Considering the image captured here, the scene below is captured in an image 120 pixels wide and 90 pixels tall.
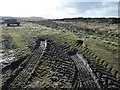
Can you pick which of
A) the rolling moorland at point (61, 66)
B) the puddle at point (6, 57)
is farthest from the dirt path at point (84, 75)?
the puddle at point (6, 57)

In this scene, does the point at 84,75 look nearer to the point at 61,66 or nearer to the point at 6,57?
the point at 61,66

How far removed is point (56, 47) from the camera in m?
28.7

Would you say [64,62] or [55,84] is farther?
[64,62]

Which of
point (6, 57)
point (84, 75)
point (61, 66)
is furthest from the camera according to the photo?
point (6, 57)

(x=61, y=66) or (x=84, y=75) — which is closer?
(x=84, y=75)

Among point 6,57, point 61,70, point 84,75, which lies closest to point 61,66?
point 61,70

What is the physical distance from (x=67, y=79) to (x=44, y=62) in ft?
15.7

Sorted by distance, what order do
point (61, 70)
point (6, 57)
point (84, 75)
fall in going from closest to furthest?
1. point (84, 75)
2. point (61, 70)
3. point (6, 57)

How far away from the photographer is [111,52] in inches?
953

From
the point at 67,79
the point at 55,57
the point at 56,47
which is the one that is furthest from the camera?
the point at 56,47

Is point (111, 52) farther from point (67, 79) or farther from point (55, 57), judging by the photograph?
point (67, 79)

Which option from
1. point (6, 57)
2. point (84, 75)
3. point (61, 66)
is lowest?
point (84, 75)

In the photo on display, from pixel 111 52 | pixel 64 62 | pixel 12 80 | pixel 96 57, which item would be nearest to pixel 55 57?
pixel 64 62

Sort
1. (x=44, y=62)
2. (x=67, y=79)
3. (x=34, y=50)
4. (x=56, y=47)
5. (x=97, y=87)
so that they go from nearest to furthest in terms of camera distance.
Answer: (x=97, y=87) < (x=67, y=79) < (x=44, y=62) < (x=34, y=50) < (x=56, y=47)
